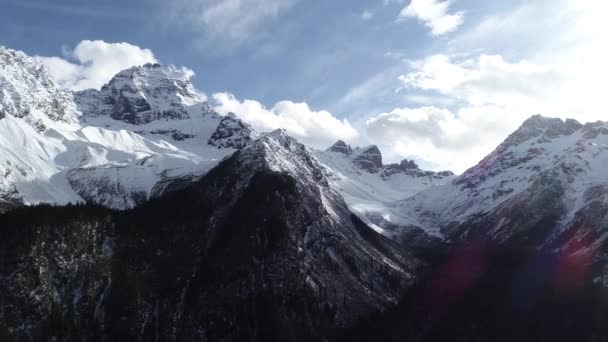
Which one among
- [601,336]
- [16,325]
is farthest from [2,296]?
[601,336]

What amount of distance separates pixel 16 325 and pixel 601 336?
180 meters

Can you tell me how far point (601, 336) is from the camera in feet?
638

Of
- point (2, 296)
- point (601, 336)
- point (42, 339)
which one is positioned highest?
point (2, 296)

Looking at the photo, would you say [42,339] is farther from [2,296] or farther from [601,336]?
[601,336]

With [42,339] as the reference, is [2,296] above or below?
above

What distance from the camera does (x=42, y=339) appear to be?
651ft

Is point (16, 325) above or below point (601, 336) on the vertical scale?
above

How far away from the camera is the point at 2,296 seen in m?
199

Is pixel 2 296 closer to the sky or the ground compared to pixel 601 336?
closer to the sky

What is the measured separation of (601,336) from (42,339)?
17327 centimetres

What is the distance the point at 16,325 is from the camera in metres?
195

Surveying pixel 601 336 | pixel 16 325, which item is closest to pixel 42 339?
pixel 16 325

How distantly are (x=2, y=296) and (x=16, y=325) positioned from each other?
10822 mm
